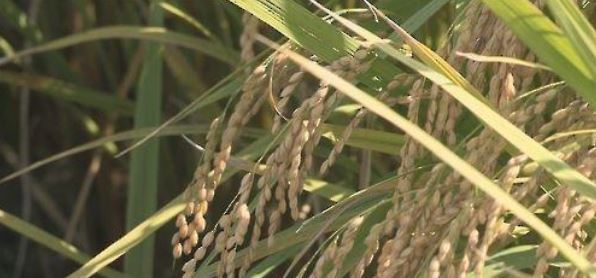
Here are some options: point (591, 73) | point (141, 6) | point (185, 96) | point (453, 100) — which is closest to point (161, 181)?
point (185, 96)

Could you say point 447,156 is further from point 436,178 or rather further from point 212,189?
point 212,189

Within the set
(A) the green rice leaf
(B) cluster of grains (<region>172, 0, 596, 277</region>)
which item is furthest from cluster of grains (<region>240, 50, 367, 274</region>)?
(A) the green rice leaf

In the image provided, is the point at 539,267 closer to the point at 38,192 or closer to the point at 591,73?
the point at 591,73

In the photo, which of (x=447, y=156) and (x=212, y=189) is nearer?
(x=447, y=156)

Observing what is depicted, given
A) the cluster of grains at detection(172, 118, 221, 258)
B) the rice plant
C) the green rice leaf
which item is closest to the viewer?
the green rice leaf

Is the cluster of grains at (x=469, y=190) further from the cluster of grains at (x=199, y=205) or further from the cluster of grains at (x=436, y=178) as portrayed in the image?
the cluster of grains at (x=199, y=205)

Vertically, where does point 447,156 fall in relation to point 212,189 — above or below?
below

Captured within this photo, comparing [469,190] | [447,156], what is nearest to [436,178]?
[469,190]

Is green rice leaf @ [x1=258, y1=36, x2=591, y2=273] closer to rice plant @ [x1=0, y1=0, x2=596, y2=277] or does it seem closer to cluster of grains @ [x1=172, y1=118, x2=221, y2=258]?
rice plant @ [x1=0, y1=0, x2=596, y2=277]
